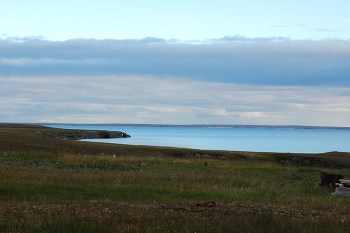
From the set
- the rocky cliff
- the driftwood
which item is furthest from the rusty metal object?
the rocky cliff

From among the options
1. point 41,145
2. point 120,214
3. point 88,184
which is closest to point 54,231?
point 120,214

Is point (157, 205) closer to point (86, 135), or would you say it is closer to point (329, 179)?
point (329, 179)

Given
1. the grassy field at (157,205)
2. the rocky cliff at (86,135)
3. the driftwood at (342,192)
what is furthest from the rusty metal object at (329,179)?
the rocky cliff at (86,135)

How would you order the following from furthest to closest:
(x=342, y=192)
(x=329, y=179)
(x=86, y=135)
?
(x=86, y=135) → (x=329, y=179) → (x=342, y=192)

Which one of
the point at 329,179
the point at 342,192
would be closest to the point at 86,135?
the point at 329,179

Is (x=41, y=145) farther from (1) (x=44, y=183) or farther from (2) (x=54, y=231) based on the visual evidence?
(2) (x=54, y=231)

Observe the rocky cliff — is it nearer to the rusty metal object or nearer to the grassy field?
the grassy field

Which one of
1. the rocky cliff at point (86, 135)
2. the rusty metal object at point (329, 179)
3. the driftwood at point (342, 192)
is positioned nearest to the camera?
the driftwood at point (342, 192)

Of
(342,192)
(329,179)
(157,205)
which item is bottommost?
(157,205)

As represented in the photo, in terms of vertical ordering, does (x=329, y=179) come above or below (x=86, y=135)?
above

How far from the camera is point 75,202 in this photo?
39.7 ft

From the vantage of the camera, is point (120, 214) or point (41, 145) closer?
point (120, 214)

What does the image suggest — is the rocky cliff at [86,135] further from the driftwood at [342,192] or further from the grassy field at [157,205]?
the driftwood at [342,192]

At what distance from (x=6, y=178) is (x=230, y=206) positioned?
11384mm
